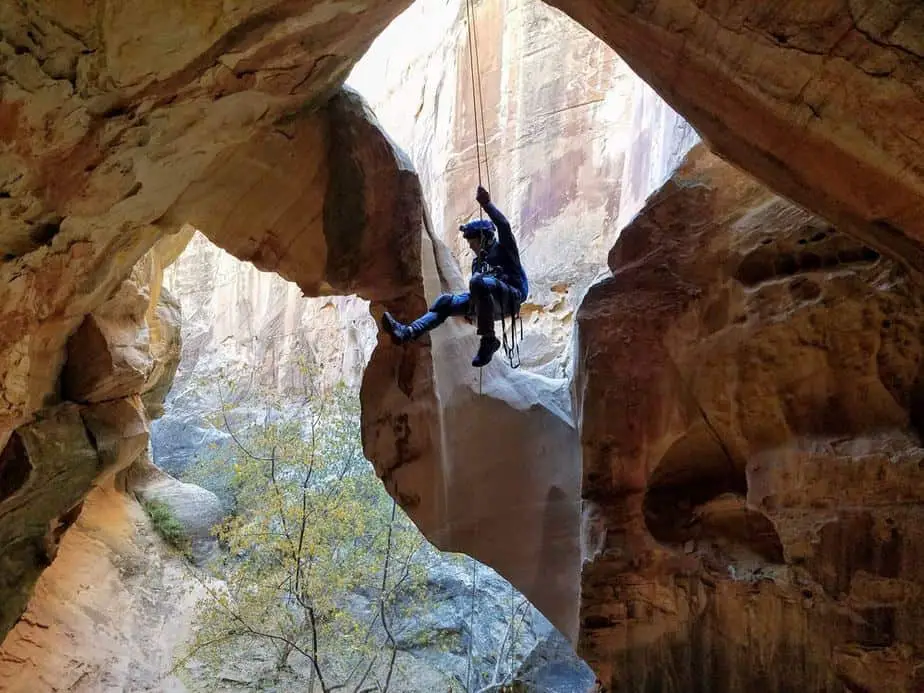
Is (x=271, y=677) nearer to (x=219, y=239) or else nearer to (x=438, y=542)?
(x=438, y=542)

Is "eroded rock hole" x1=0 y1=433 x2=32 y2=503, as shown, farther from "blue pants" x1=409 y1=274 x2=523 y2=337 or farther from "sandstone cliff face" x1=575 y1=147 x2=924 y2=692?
"sandstone cliff face" x1=575 y1=147 x2=924 y2=692

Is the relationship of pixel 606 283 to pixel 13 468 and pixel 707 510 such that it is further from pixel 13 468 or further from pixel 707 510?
→ pixel 13 468

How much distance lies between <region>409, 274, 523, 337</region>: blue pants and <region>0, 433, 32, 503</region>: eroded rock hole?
4113 mm

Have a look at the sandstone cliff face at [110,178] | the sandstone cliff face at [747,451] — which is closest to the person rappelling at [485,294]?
the sandstone cliff face at [747,451]

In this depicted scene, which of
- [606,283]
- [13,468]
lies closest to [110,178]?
[13,468]

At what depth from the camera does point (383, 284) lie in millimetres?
6848

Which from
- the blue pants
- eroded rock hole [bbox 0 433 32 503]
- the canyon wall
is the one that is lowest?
eroded rock hole [bbox 0 433 32 503]

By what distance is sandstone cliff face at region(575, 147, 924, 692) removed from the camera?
411 centimetres

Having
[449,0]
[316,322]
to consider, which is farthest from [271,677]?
A: [449,0]

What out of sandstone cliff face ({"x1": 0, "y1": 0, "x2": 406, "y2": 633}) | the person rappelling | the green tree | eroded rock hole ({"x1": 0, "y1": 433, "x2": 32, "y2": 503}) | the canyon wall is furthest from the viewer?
the canyon wall

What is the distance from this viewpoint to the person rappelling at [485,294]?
557cm

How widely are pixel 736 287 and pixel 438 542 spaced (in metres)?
3.57

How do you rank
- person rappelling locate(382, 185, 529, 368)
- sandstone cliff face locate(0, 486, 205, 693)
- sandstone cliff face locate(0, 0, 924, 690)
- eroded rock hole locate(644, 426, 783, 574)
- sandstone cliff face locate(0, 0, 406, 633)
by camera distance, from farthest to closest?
sandstone cliff face locate(0, 486, 205, 693), person rappelling locate(382, 185, 529, 368), eroded rock hole locate(644, 426, 783, 574), sandstone cliff face locate(0, 0, 406, 633), sandstone cliff face locate(0, 0, 924, 690)

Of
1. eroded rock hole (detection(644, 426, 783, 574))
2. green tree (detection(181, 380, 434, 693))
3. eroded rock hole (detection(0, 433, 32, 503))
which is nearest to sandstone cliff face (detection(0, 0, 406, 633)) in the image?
eroded rock hole (detection(0, 433, 32, 503))
